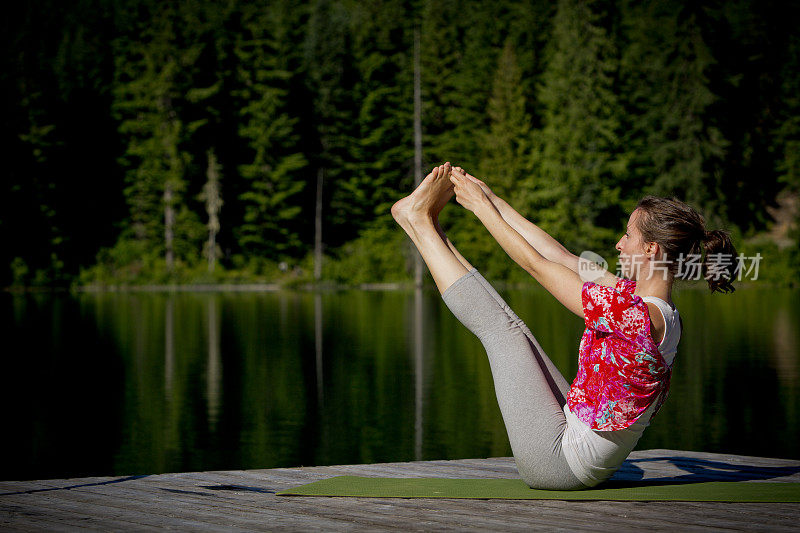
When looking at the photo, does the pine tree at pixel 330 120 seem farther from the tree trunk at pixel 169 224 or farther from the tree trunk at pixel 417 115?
the tree trunk at pixel 169 224

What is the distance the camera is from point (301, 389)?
13.7m

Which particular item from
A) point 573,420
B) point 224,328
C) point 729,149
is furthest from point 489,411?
point 729,149

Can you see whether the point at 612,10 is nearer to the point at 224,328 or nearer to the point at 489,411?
the point at 224,328

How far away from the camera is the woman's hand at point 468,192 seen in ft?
11.7

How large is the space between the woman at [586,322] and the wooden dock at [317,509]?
8.8 inches

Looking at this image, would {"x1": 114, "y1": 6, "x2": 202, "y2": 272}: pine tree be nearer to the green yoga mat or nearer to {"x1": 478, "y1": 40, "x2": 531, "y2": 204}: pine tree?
{"x1": 478, "y1": 40, "x2": 531, "y2": 204}: pine tree

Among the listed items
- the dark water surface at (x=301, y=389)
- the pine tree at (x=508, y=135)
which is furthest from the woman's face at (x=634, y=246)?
the pine tree at (x=508, y=135)

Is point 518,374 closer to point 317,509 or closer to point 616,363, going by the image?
point 616,363

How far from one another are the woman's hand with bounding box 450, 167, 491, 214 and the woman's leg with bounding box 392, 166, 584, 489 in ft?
0.48

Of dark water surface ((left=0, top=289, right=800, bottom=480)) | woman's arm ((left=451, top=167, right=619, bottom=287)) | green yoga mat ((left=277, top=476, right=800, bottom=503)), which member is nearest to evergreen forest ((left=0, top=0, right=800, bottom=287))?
dark water surface ((left=0, top=289, right=800, bottom=480))

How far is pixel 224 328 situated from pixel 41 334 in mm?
3558

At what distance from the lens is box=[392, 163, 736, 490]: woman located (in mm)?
3215

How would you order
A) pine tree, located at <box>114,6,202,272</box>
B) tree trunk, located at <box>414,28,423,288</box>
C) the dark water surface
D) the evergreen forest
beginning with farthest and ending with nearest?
tree trunk, located at <box>414,28,423,288</box> → pine tree, located at <box>114,6,202,272</box> → the evergreen forest → the dark water surface

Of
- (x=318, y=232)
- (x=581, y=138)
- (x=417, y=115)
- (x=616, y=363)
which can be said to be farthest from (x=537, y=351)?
(x=417, y=115)
